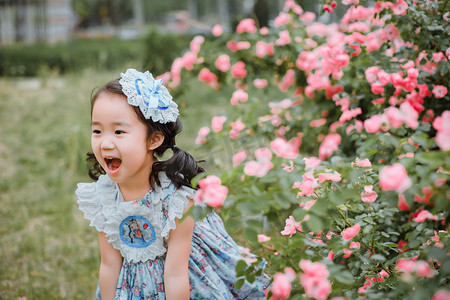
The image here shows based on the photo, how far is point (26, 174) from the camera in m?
3.79

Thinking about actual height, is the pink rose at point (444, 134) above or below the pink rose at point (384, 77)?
above

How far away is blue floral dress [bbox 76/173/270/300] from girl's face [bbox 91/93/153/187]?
15 cm

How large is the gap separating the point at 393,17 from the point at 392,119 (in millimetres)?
989

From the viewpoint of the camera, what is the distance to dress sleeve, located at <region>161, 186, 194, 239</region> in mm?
1487

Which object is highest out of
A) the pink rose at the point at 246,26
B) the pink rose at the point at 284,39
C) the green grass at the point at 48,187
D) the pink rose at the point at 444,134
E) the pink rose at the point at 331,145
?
the pink rose at the point at 246,26

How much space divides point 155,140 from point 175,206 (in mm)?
243

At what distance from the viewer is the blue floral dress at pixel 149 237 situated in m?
1.54

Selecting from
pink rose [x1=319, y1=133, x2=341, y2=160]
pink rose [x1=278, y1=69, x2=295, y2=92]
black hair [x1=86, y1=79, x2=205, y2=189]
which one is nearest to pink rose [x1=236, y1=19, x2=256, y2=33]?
pink rose [x1=278, y1=69, x2=295, y2=92]

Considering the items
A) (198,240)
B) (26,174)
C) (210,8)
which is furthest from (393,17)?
(210,8)

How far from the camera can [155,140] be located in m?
1.53

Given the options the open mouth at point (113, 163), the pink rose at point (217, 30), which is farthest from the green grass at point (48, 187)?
the open mouth at point (113, 163)

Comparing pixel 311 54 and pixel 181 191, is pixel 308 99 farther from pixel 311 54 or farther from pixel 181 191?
pixel 181 191

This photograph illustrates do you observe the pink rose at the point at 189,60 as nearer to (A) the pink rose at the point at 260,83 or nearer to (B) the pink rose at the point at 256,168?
(A) the pink rose at the point at 260,83

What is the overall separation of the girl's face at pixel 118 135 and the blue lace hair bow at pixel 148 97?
0.04 metres
